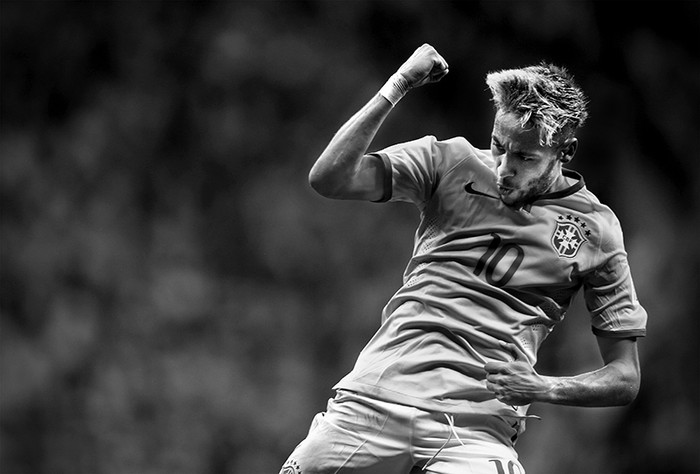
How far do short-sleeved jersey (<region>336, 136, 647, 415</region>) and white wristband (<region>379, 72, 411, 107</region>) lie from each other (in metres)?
0.17

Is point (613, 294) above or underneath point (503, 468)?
above

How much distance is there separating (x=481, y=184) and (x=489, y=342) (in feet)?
1.51

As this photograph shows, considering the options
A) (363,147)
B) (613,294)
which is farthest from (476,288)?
(363,147)

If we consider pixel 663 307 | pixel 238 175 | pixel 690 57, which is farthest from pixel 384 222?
pixel 690 57

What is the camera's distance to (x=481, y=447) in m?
2.94

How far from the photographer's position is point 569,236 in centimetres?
309

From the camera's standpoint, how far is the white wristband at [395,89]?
2.93 m

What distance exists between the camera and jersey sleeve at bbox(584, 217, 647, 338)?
3.10 metres

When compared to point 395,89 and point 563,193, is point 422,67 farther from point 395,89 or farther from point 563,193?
point 563,193

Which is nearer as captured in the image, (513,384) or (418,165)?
(513,384)

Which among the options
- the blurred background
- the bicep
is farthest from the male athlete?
the blurred background

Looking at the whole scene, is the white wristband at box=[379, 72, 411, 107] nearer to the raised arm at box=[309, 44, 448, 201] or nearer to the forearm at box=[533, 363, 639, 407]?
the raised arm at box=[309, 44, 448, 201]

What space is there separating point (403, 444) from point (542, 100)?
1039 mm

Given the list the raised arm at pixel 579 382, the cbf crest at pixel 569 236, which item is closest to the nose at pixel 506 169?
the cbf crest at pixel 569 236
